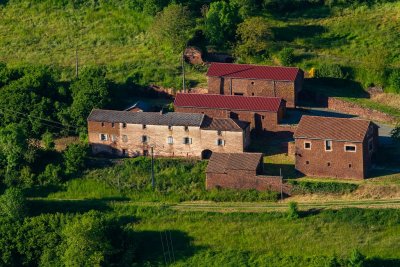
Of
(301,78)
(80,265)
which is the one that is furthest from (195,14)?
(80,265)


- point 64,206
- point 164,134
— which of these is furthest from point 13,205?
point 164,134

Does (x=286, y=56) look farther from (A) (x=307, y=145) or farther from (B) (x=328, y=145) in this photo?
(B) (x=328, y=145)

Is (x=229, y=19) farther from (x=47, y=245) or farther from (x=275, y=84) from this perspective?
(x=47, y=245)

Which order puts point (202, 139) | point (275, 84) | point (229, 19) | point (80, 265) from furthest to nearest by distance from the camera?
point (229, 19)
point (275, 84)
point (202, 139)
point (80, 265)

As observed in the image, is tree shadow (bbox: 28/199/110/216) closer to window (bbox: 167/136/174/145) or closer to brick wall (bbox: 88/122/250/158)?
brick wall (bbox: 88/122/250/158)

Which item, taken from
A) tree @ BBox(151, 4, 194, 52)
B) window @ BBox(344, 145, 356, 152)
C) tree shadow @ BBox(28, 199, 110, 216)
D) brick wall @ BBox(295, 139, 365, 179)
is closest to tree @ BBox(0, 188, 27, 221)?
tree shadow @ BBox(28, 199, 110, 216)

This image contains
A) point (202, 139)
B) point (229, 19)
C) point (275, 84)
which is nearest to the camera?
point (202, 139)

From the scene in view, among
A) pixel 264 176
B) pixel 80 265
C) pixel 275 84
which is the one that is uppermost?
pixel 275 84
